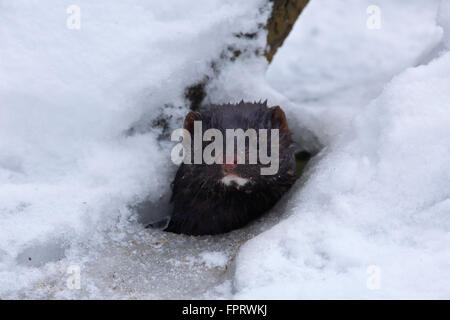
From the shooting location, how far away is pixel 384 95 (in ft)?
9.77

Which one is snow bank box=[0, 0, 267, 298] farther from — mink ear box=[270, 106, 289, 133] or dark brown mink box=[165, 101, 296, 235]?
mink ear box=[270, 106, 289, 133]

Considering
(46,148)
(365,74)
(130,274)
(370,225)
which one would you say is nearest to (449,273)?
(370,225)

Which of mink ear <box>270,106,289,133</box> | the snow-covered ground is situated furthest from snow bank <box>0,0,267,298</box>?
mink ear <box>270,106,289,133</box>

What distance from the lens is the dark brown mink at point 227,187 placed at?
3.19m

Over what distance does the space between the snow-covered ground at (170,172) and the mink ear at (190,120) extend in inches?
8.3

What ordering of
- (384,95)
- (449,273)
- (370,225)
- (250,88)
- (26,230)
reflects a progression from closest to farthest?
(449,273)
(370,225)
(26,230)
(384,95)
(250,88)

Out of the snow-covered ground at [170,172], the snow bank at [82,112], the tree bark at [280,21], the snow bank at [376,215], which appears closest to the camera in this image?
the snow bank at [376,215]

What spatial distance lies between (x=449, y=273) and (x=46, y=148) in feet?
8.10

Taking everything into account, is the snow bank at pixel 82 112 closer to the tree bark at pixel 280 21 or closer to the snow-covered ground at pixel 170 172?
the snow-covered ground at pixel 170 172

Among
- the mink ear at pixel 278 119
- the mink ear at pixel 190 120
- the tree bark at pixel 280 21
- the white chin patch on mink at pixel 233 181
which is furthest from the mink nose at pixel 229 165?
the tree bark at pixel 280 21

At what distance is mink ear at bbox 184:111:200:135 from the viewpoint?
11.1 ft

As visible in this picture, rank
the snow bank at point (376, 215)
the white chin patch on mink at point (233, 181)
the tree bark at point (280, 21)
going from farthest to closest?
the tree bark at point (280, 21) < the white chin patch on mink at point (233, 181) < the snow bank at point (376, 215)

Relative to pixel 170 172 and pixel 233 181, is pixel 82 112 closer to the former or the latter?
pixel 170 172

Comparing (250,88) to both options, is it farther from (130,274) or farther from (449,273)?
(449,273)
